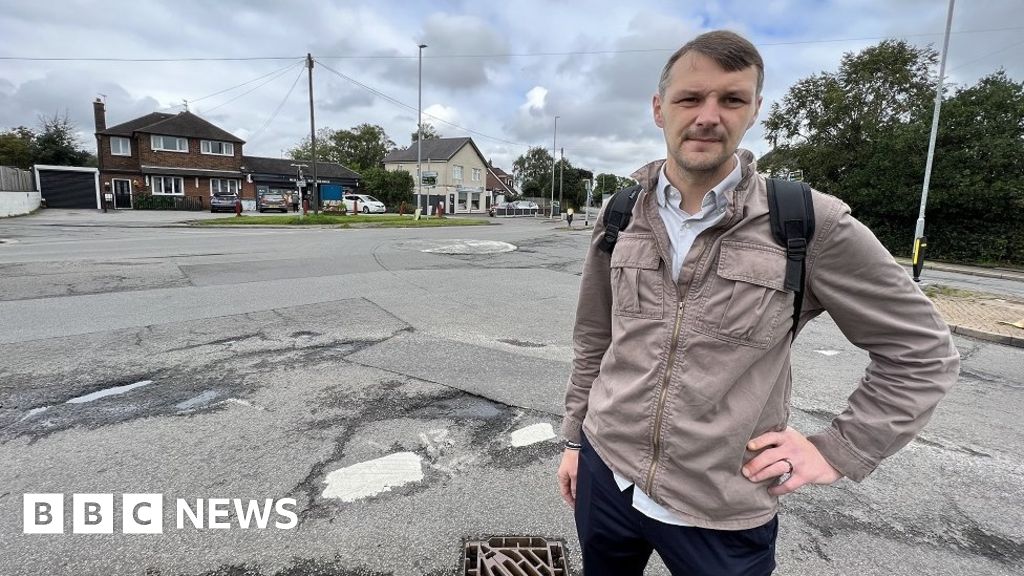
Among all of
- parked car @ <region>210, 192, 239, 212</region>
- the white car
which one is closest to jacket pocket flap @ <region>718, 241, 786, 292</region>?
parked car @ <region>210, 192, 239, 212</region>

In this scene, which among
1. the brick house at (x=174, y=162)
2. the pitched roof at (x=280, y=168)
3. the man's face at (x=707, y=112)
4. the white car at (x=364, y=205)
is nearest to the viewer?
the man's face at (x=707, y=112)

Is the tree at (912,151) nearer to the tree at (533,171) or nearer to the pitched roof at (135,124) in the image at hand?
the pitched roof at (135,124)

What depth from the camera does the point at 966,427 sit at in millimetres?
4168

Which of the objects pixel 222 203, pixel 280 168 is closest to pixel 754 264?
pixel 222 203

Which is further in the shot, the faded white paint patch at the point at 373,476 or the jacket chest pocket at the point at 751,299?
the faded white paint patch at the point at 373,476

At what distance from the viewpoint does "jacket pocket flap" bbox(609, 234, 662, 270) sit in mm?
1504

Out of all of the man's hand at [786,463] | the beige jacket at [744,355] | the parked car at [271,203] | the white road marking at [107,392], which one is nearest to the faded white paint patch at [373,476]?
the beige jacket at [744,355]

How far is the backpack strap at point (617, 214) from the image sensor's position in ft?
5.46

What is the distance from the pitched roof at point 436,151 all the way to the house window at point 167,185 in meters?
24.9

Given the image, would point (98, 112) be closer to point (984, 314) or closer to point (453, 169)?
point (453, 169)

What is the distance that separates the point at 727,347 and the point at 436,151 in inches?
2408

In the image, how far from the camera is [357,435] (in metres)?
3.64

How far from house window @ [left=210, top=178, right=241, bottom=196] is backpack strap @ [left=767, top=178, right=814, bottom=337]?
162 ft

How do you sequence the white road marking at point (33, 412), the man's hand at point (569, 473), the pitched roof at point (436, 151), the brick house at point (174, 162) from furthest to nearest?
1. the pitched roof at point (436, 151)
2. the brick house at point (174, 162)
3. the white road marking at point (33, 412)
4. the man's hand at point (569, 473)
